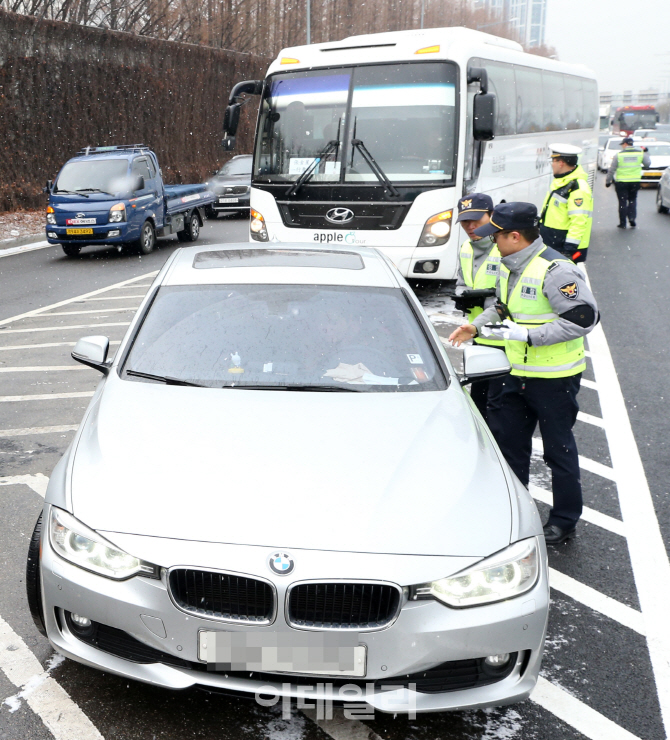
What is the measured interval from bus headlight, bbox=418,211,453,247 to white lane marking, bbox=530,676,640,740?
747 cm

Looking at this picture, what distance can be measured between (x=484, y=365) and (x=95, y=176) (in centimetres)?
1375

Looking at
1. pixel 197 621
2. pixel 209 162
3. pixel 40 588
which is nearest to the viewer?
pixel 197 621

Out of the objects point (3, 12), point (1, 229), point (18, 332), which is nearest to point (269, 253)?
point (18, 332)

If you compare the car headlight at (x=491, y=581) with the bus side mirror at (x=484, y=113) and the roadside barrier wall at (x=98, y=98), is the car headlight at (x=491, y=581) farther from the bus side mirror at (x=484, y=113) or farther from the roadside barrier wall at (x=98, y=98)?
the roadside barrier wall at (x=98, y=98)

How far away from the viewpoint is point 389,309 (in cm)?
432

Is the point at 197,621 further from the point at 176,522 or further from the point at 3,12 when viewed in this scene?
the point at 3,12

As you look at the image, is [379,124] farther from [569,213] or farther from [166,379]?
[166,379]

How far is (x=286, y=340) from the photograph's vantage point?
404 centimetres

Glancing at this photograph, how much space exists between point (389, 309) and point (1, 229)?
696 inches

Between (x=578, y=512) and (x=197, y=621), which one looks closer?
(x=197, y=621)

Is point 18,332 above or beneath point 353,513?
beneath

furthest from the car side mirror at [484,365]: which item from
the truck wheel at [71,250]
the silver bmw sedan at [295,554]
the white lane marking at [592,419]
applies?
the truck wheel at [71,250]

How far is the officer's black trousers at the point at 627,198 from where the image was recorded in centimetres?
1852

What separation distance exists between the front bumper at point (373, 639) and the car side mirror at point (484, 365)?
A: 1.37 meters
